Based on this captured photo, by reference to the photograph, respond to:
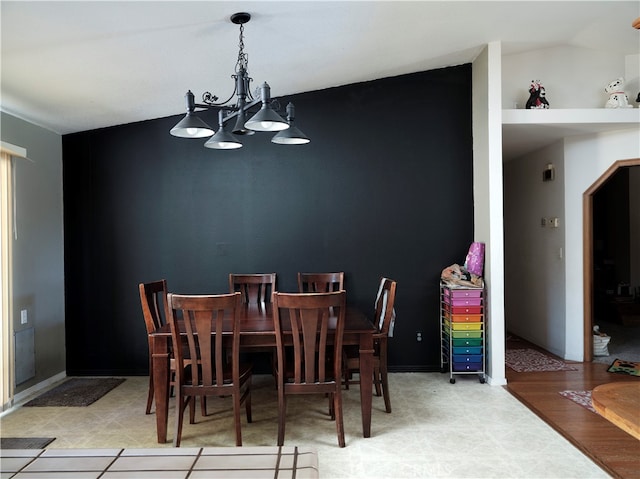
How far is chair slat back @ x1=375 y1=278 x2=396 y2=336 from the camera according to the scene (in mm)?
3498

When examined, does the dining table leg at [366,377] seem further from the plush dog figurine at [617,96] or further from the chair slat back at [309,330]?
the plush dog figurine at [617,96]

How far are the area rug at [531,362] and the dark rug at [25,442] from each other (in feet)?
13.5

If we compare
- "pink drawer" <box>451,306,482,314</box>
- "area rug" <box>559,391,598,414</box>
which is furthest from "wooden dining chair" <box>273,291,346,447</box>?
"area rug" <box>559,391,598,414</box>

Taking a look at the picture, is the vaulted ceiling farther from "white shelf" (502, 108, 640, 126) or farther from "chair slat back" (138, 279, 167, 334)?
"chair slat back" (138, 279, 167, 334)

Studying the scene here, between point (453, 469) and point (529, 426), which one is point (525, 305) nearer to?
point (529, 426)

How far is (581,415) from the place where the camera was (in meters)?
3.45

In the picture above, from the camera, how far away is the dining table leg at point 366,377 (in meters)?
3.14

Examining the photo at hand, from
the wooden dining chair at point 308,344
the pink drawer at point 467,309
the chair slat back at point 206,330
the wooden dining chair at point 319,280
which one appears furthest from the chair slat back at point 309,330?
the pink drawer at point 467,309

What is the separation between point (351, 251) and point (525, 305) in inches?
114

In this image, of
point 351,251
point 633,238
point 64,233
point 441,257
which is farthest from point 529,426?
point 633,238

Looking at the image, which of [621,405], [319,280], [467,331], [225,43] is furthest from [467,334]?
[225,43]

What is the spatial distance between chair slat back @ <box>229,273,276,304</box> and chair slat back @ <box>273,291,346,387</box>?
58.3 inches

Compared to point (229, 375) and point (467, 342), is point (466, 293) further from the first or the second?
point (229, 375)

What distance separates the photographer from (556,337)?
5.33 m
